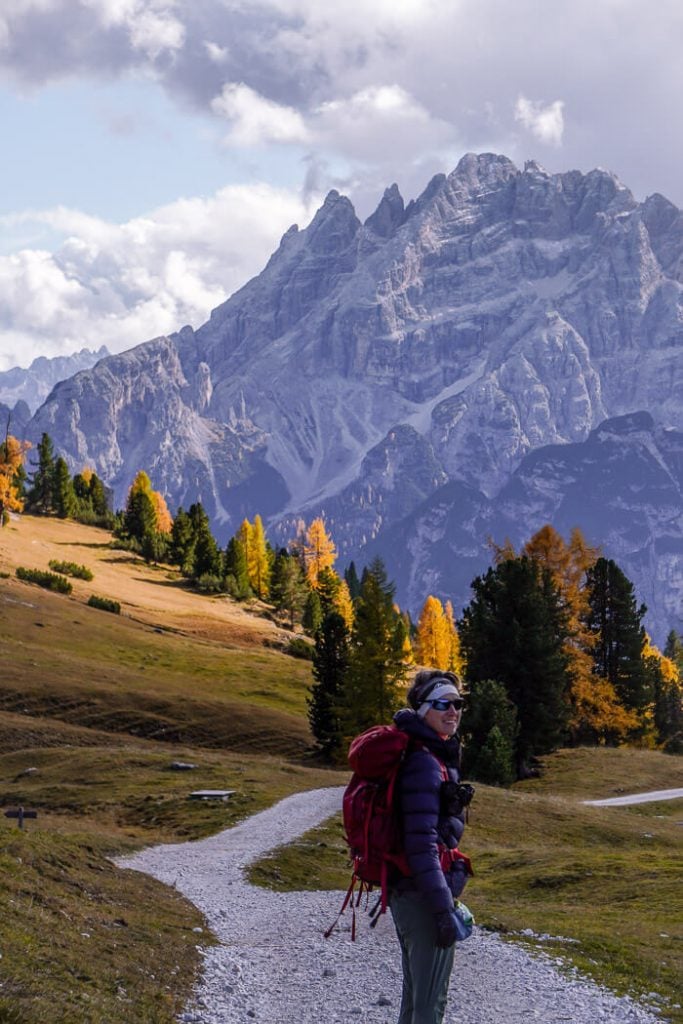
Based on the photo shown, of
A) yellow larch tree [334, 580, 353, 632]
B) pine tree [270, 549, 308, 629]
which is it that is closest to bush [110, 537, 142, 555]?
pine tree [270, 549, 308, 629]

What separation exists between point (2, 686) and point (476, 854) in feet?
133

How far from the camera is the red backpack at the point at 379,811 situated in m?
9.41

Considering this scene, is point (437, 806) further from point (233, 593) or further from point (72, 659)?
point (233, 593)

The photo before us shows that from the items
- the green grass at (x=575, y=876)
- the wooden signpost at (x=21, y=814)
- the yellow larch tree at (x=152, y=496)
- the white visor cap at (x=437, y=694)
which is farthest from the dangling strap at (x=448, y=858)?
the yellow larch tree at (x=152, y=496)

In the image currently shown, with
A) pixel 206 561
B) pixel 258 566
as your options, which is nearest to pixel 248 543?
pixel 258 566

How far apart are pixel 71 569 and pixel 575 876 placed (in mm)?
91718

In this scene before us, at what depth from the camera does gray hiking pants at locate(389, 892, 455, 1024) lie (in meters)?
9.45

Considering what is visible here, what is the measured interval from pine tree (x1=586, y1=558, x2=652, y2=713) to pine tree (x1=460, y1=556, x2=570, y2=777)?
17.3m

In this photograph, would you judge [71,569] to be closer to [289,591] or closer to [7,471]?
[7,471]

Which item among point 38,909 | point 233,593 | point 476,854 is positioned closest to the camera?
point 38,909

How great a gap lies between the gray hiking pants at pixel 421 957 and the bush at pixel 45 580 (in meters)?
96.0

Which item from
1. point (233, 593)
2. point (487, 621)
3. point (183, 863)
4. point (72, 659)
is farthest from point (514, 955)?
point (233, 593)

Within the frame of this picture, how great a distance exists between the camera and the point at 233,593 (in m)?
126

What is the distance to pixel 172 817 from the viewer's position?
36625 millimetres
